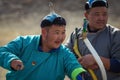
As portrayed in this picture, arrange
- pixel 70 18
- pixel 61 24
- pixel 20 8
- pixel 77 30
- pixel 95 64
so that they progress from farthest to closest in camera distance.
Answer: pixel 20 8, pixel 70 18, pixel 77 30, pixel 95 64, pixel 61 24

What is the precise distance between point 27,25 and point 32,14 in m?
0.96

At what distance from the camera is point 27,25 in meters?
9.07

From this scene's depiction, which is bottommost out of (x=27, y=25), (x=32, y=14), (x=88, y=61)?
(x=27, y=25)

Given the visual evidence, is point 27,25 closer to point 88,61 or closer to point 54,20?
point 88,61

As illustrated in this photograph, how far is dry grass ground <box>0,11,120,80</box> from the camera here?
8020 mm

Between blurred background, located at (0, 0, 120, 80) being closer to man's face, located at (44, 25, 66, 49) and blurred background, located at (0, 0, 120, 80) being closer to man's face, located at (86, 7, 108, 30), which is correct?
man's face, located at (86, 7, 108, 30)

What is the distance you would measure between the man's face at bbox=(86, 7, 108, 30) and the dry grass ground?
3.94m

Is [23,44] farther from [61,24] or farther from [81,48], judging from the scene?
[81,48]

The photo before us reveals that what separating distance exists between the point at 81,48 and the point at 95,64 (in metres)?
0.25

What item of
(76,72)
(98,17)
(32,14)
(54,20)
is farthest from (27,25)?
(76,72)

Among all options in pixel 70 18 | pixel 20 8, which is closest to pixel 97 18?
pixel 70 18

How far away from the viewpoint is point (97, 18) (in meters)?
3.36

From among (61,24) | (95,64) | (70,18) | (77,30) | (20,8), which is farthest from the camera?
(20,8)

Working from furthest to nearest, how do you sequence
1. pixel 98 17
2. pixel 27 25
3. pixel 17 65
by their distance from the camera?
pixel 27 25 < pixel 98 17 < pixel 17 65
